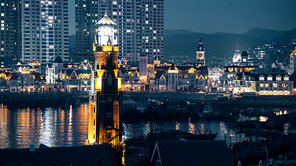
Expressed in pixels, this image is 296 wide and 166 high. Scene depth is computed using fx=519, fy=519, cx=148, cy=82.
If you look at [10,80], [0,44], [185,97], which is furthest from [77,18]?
[185,97]

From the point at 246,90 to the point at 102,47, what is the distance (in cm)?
9158

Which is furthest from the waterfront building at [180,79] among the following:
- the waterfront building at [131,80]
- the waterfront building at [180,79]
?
the waterfront building at [131,80]

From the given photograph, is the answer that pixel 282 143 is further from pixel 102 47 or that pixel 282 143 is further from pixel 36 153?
pixel 36 153

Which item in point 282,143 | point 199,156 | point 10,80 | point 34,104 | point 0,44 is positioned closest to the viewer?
point 199,156

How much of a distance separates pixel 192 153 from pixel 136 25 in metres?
151

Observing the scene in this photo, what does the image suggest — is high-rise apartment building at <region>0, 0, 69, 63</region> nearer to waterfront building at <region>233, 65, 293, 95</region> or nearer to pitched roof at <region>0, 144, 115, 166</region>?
waterfront building at <region>233, 65, 293, 95</region>

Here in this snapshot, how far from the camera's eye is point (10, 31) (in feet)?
588

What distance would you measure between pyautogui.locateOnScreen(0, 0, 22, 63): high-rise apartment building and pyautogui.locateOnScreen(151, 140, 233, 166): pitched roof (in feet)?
526

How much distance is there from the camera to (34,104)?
10419 cm

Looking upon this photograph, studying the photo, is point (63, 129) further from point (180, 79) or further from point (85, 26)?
point (85, 26)

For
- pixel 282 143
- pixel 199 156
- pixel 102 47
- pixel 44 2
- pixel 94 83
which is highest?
pixel 44 2

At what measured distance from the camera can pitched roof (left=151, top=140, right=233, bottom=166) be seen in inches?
785

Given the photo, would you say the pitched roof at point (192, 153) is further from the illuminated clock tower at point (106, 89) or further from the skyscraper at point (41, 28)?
the skyscraper at point (41, 28)

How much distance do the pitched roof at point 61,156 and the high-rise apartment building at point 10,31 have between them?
158697 mm
